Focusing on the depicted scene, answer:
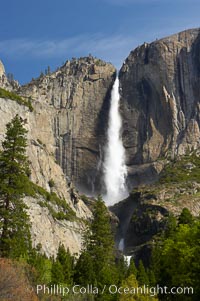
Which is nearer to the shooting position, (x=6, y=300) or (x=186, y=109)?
(x=6, y=300)

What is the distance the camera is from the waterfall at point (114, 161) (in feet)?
475

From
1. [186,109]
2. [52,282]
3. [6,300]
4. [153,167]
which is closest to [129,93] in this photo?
[186,109]

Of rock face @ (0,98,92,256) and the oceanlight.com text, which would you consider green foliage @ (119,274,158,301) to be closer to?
the oceanlight.com text

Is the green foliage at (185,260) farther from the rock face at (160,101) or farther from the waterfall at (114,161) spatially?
the waterfall at (114,161)

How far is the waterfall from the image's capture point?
145 m

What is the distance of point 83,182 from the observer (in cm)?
14388

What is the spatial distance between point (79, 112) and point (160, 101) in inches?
841

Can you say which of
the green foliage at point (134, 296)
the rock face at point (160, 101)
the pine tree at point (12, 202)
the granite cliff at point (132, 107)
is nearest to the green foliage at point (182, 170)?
the granite cliff at point (132, 107)

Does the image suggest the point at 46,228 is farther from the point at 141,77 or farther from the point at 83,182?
the point at 141,77

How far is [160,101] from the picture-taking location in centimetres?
14700

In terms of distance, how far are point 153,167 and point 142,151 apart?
8.09 metres

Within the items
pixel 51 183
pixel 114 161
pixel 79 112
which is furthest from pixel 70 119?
pixel 51 183

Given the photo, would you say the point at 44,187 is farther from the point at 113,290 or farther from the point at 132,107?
the point at 132,107

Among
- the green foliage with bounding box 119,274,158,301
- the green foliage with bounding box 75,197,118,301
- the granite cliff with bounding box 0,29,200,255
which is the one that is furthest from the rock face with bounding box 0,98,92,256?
the green foliage with bounding box 119,274,158,301
